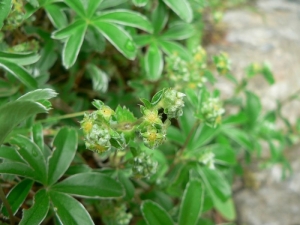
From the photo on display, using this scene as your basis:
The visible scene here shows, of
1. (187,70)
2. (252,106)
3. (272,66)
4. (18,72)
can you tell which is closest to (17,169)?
(18,72)

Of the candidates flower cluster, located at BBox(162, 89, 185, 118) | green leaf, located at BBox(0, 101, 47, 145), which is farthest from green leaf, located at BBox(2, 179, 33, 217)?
flower cluster, located at BBox(162, 89, 185, 118)

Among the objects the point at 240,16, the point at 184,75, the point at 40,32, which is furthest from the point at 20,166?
the point at 240,16

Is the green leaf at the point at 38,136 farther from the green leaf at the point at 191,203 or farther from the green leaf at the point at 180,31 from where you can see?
the green leaf at the point at 180,31

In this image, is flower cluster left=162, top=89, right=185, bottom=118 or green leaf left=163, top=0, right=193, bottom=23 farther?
green leaf left=163, top=0, right=193, bottom=23

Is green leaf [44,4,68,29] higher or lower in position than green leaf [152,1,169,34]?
higher

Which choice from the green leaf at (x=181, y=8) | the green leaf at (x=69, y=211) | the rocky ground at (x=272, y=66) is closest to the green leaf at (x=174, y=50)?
the green leaf at (x=181, y=8)

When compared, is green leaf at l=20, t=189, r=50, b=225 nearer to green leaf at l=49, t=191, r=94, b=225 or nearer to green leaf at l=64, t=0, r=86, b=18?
green leaf at l=49, t=191, r=94, b=225

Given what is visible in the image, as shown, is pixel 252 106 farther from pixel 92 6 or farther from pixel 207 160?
pixel 92 6

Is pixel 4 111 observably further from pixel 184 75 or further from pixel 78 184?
pixel 184 75

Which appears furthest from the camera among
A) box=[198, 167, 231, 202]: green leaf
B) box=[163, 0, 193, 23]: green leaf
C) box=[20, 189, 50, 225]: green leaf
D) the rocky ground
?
the rocky ground
